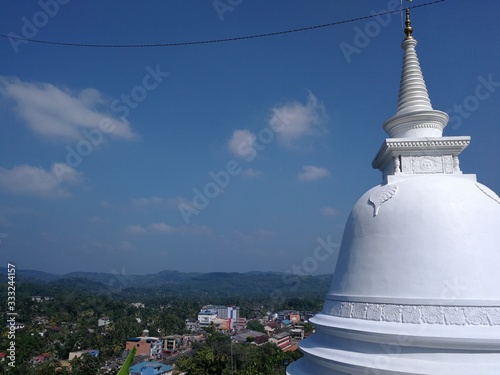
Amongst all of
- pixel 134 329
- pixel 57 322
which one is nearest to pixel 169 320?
pixel 134 329

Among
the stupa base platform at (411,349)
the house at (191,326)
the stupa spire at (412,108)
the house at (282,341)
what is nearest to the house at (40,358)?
the house at (282,341)

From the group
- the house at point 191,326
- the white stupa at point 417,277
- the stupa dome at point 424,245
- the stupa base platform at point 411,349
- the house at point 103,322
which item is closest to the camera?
the stupa base platform at point 411,349

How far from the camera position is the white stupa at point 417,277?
7574mm

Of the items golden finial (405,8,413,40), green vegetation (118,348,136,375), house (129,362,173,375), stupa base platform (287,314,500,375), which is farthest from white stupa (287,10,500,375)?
house (129,362,173,375)

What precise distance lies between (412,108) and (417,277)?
5.34 meters

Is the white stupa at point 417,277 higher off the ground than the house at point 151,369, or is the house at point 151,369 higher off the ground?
the white stupa at point 417,277

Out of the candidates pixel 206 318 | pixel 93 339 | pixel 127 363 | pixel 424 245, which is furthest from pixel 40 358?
pixel 206 318

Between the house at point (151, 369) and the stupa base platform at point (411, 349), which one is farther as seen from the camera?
the house at point (151, 369)

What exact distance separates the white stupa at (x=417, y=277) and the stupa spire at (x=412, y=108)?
0.26 metres

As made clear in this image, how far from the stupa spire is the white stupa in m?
0.26

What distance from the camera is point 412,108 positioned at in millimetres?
11281

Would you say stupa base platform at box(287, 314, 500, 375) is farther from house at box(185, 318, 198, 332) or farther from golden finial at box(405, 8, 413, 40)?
house at box(185, 318, 198, 332)

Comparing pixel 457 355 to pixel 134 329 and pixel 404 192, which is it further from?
pixel 134 329

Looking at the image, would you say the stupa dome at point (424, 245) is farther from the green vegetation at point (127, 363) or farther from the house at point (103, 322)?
the house at point (103, 322)
